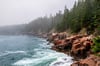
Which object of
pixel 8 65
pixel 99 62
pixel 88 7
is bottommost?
pixel 8 65

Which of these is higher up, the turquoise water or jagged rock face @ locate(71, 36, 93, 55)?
jagged rock face @ locate(71, 36, 93, 55)

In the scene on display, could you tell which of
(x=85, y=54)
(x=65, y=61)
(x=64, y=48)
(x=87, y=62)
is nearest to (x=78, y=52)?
(x=85, y=54)

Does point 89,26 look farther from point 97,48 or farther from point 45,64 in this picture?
point 97,48

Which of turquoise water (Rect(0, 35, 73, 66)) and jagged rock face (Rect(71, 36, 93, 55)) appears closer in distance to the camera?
turquoise water (Rect(0, 35, 73, 66))

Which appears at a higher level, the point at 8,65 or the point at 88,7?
the point at 88,7

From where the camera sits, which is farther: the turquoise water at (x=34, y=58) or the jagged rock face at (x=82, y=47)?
the jagged rock face at (x=82, y=47)

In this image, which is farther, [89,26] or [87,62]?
[89,26]

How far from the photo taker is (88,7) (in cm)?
8588

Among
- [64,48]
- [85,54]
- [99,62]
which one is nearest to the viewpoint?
[99,62]

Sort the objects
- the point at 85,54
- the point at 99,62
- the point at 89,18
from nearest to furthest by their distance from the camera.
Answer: the point at 99,62 < the point at 85,54 < the point at 89,18

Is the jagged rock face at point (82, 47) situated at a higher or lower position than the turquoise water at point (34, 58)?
higher

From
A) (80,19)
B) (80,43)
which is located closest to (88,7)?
(80,19)

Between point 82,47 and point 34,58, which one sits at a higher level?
point 82,47

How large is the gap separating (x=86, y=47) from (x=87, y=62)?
18.6 m
